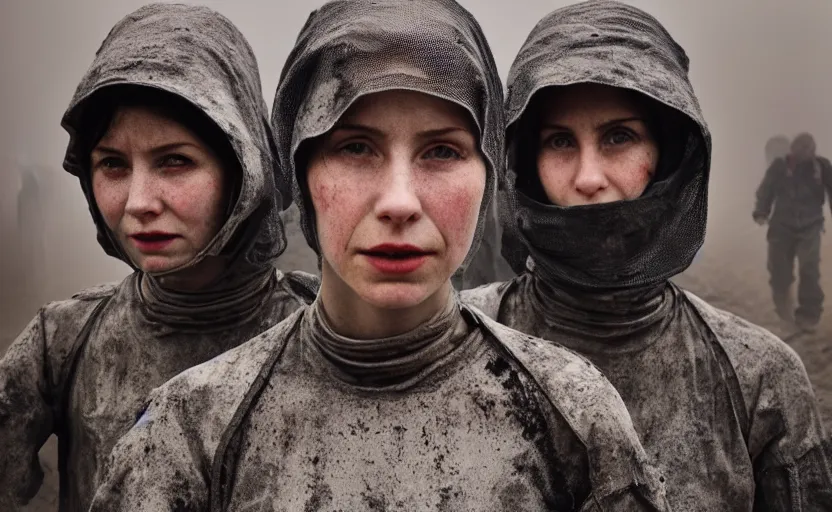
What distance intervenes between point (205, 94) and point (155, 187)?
0.99ft

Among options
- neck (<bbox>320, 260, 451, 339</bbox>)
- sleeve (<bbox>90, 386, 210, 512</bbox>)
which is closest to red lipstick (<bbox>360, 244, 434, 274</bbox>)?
neck (<bbox>320, 260, 451, 339</bbox>)

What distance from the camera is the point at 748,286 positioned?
404 inches

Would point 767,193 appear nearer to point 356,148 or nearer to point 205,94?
point 205,94

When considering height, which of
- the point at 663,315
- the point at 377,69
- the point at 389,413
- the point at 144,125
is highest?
the point at 377,69

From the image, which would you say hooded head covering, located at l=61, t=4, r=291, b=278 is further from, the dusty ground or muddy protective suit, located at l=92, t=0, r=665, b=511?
the dusty ground

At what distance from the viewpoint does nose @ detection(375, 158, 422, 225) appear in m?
1.83

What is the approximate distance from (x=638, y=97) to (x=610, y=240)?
0.46 metres

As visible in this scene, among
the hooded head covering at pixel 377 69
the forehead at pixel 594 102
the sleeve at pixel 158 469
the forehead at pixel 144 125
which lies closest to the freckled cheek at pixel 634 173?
the forehead at pixel 594 102

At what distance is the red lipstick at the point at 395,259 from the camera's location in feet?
6.15

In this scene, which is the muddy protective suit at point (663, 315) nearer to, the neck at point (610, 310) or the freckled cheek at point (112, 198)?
the neck at point (610, 310)

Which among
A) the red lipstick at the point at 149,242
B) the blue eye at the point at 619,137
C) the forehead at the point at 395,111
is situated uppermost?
the forehead at the point at 395,111

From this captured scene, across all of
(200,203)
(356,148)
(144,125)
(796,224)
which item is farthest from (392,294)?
(796,224)

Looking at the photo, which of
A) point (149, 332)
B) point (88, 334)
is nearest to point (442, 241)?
point (149, 332)

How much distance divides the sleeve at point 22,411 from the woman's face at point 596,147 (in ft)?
5.68
